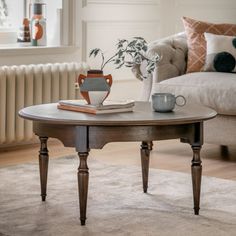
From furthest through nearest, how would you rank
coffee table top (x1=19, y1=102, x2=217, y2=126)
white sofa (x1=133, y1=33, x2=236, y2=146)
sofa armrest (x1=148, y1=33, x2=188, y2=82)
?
1. sofa armrest (x1=148, y1=33, x2=188, y2=82)
2. white sofa (x1=133, y1=33, x2=236, y2=146)
3. coffee table top (x1=19, y1=102, x2=217, y2=126)

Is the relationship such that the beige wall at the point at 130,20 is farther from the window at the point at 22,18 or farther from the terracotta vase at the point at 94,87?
the terracotta vase at the point at 94,87

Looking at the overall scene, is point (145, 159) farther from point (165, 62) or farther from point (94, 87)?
point (165, 62)

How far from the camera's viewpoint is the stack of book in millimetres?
3092

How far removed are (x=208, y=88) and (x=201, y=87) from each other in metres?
0.05

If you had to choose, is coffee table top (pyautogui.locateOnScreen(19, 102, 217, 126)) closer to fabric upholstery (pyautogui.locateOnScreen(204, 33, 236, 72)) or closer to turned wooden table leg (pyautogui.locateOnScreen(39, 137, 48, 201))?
turned wooden table leg (pyautogui.locateOnScreen(39, 137, 48, 201))

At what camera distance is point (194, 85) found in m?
4.52

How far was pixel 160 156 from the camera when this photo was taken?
182 inches

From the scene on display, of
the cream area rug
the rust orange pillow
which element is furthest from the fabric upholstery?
the cream area rug

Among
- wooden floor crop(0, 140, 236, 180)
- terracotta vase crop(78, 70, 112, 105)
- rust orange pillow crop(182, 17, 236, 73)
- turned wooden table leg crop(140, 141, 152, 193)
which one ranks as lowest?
wooden floor crop(0, 140, 236, 180)

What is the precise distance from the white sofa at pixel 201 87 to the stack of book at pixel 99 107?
1.27 m

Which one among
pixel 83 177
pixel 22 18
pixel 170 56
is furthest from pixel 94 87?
pixel 22 18

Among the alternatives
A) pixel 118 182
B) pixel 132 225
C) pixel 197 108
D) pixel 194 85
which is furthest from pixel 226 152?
pixel 132 225

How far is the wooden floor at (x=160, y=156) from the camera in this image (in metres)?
4.27

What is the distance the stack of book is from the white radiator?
4.80 feet
